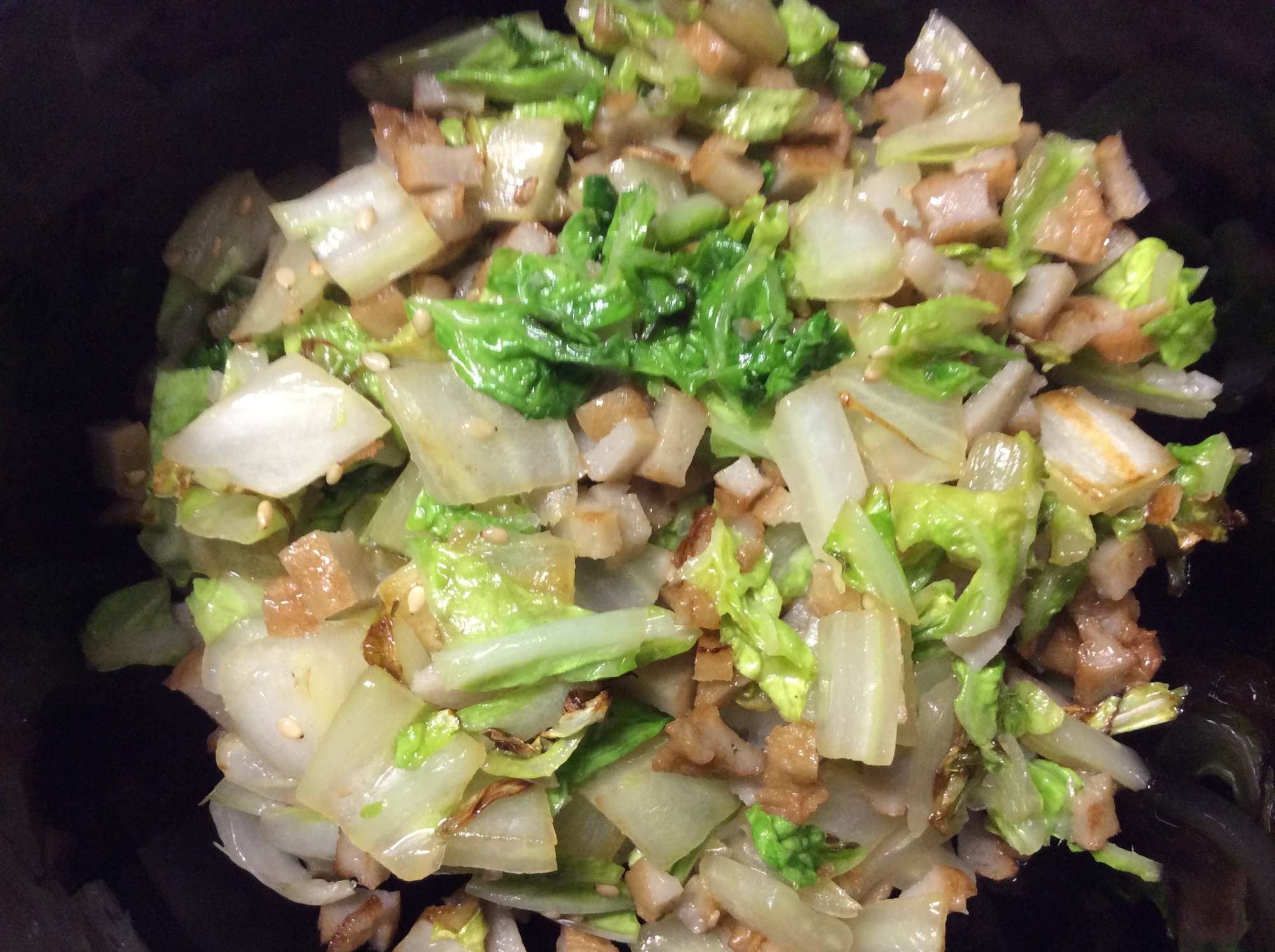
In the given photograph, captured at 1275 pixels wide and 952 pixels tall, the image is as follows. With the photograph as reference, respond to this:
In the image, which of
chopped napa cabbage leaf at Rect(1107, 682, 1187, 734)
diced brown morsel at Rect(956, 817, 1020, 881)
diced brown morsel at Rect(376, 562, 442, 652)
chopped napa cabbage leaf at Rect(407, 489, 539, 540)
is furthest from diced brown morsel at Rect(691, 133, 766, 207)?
diced brown morsel at Rect(956, 817, 1020, 881)

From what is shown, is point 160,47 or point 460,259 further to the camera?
point 460,259

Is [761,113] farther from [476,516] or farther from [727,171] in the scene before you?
[476,516]

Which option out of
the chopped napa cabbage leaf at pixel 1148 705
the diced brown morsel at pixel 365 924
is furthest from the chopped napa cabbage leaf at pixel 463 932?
the chopped napa cabbage leaf at pixel 1148 705

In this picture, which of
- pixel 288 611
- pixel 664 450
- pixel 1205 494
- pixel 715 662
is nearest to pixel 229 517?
pixel 288 611

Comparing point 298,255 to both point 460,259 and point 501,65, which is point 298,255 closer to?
point 460,259

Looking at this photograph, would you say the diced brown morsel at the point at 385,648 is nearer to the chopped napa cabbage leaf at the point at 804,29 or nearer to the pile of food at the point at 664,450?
the pile of food at the point at 664,450

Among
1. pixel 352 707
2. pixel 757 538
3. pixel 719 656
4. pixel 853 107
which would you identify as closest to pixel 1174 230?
pixel 853 107
